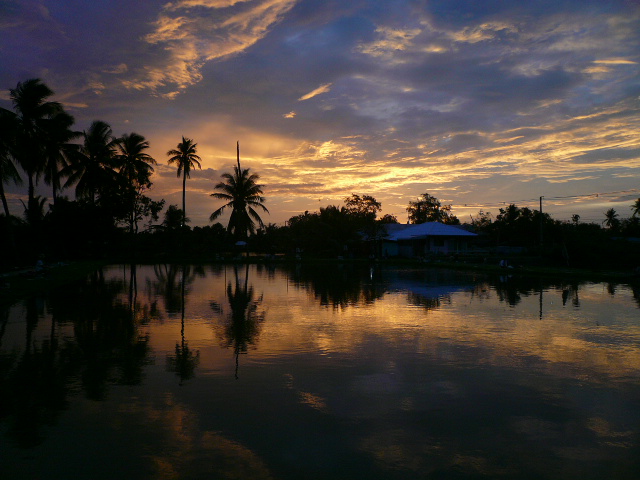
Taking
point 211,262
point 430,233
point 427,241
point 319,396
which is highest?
point 430,233

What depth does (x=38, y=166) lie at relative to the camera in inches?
1240

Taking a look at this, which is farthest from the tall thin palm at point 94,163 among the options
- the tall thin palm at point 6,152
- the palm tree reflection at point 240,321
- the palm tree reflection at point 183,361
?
the palm tree reflection at point 183,361

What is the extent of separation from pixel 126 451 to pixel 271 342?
5.00m

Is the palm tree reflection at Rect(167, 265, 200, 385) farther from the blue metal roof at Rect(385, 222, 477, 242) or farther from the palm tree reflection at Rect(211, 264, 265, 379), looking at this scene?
the blue metal roof at Rect(385, 222, 477, 242)

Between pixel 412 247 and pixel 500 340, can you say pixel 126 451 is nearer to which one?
pixel 500 340

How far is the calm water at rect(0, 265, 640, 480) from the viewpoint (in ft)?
14.5

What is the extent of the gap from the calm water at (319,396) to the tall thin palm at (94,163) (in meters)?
32.2

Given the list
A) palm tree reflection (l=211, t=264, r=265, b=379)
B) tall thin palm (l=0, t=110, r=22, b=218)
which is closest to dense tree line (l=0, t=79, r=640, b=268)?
tall thin palm (l=0, t=110, r=22, b=218)

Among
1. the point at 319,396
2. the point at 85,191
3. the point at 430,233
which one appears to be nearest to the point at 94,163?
the point at 85,191

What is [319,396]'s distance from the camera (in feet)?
20.4

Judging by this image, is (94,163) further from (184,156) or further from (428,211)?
(428,211)

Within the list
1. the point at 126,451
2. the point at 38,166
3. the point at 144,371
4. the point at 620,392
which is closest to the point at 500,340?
the point at 620,392

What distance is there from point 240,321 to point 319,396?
6135 mm

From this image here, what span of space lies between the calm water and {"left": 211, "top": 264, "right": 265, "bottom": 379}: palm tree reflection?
116 millimetres
